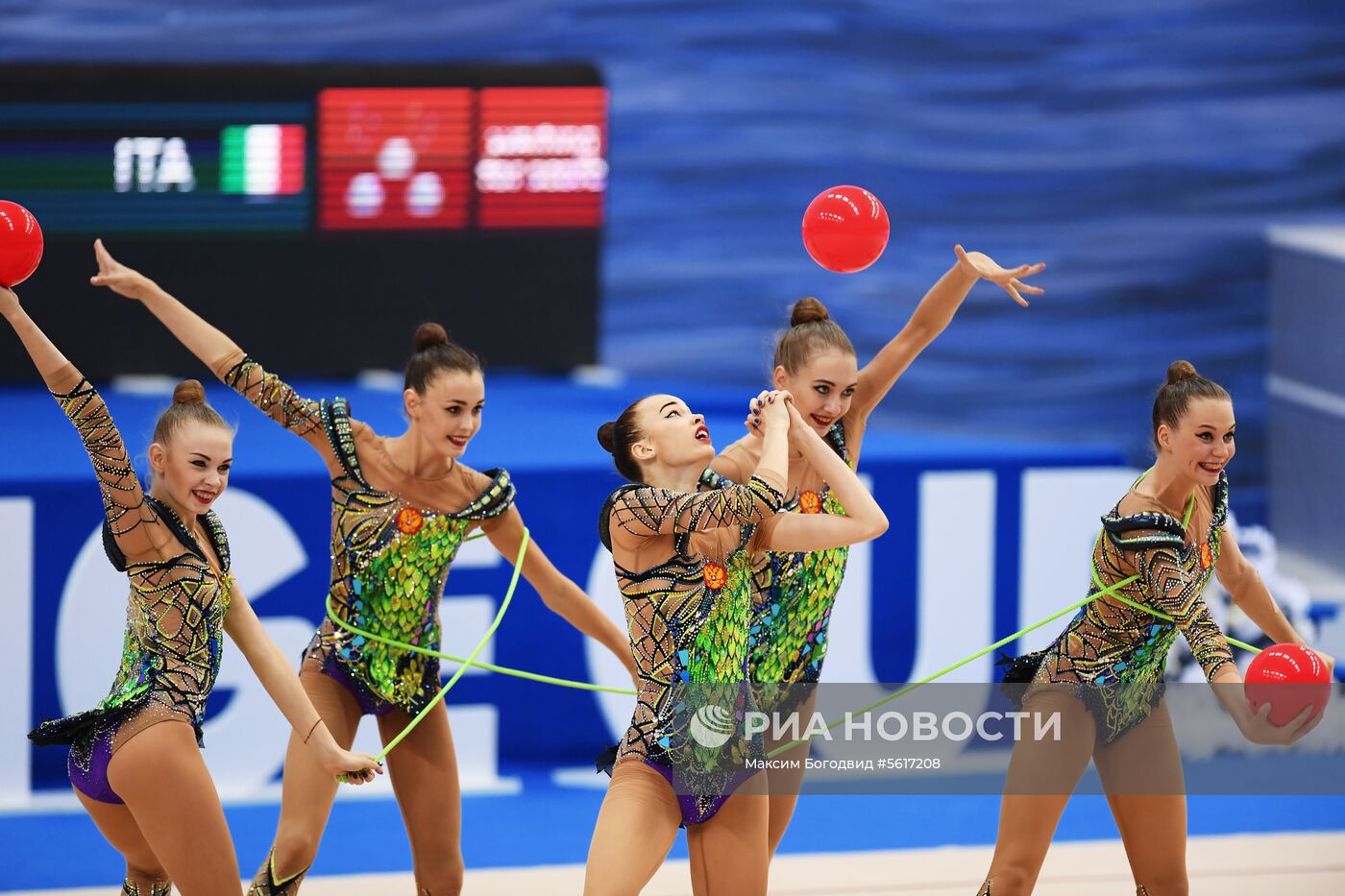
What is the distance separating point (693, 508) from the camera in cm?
390

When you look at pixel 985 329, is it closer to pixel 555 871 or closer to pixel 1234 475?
pixel 1234 475

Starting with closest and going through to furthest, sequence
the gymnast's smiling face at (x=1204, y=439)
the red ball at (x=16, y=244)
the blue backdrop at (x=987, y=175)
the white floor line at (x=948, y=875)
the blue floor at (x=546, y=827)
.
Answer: the red ball at (x=16, y=244), the gymnast's smiling face at (x=1204, y=439), the white floor line at (x=948, y=875), the blue floor at (x=546, y=827), the blue backdrop at (x=987, y=175)

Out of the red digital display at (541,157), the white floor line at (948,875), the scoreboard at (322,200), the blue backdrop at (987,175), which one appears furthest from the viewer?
the blue backdrop at (987,175)

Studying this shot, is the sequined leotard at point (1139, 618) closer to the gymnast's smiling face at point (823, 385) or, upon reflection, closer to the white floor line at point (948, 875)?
the gymnast's smiling face at point (823, 385)

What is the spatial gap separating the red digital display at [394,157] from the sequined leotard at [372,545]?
9.83 ft

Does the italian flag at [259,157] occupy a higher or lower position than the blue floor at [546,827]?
higher

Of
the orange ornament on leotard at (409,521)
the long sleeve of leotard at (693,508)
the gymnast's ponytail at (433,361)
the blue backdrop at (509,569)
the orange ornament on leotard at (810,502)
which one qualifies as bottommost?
the blue backdrop at (509,569)

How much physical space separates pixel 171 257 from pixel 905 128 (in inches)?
170

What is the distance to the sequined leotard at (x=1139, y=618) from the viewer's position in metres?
4.21

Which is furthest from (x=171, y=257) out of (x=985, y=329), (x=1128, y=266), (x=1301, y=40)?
(x=1301, y=40)

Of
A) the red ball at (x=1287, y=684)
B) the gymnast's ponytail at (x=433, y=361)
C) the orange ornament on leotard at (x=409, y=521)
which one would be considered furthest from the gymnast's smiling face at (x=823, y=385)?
the red ball at (x=1287, y=684)

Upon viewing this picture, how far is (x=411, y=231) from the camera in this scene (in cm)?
750

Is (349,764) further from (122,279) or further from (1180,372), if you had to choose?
(1180,372)

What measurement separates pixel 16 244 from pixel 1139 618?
269 centimetres
